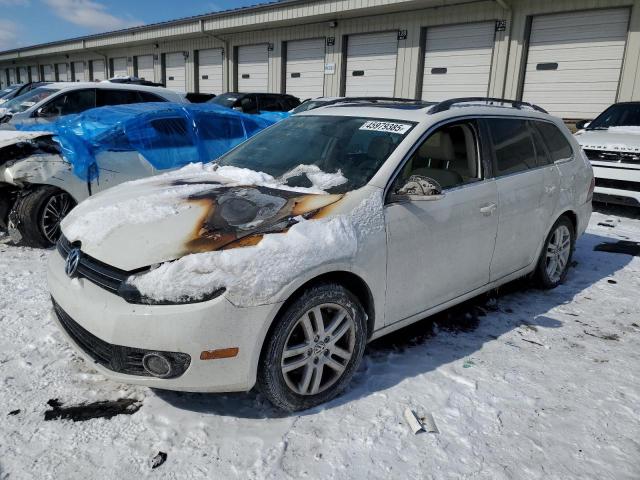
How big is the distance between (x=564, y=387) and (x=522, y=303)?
1.39 meters

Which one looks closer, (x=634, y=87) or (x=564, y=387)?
(x=564, y=387)

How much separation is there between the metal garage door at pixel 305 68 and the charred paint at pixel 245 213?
1646 centimetres

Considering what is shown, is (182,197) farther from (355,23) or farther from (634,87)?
(355,23)

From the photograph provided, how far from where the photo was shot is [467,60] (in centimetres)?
1476

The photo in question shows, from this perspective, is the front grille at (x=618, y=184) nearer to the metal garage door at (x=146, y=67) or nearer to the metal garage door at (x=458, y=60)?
the metal garage door at (x=458, y=60)

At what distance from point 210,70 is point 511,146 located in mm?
21612

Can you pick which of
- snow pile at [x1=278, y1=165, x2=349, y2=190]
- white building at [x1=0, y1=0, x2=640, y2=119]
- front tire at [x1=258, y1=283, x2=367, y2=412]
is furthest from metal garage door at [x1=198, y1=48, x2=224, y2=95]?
front tire at [x1=258, y1=283, x2=367, y2=412]

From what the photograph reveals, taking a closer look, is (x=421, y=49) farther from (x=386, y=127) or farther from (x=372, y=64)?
(x=386, y=127)

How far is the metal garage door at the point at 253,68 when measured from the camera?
20.8 m

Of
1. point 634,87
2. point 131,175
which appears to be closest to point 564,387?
point 131,175

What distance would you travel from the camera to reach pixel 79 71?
33.7 m

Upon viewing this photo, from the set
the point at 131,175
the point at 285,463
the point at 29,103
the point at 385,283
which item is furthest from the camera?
the point at 29,103

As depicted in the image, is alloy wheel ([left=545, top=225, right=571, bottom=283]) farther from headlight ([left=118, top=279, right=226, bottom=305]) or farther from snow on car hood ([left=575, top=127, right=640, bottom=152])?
snow on car hood ([left=575, top=127, right=640, bottom=152])

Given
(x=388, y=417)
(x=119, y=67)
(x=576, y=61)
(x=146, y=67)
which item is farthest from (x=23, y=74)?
(x=388, y=417)
